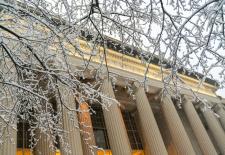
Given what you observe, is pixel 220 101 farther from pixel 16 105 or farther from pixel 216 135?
pixel 16 105

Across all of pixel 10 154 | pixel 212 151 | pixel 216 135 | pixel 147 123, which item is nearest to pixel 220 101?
pixel 216 135

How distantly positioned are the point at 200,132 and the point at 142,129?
20.0ft

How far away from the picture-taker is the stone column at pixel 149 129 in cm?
1953

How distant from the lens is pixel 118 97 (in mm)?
26797

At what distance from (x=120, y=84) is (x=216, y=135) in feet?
39.6

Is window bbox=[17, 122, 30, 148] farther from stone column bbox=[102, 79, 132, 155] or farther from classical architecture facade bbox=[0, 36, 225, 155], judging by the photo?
stone column bbox=[102, 79, 132, 155]

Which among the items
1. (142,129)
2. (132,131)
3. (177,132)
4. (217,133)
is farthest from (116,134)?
(217,133)

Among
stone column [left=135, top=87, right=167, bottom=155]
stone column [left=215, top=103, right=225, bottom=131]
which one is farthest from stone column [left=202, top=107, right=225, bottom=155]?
stone column [left=135, top=87, right=167, bottom=155]

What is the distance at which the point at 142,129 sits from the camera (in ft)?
74.9

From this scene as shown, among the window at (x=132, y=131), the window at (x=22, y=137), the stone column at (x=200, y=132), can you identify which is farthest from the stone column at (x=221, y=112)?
the window at (x=22, y=137)

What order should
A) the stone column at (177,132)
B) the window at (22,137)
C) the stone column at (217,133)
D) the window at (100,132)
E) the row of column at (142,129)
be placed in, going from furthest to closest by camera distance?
the stone column at (217,133), the window at (100,132), the stone column at (177,132), the window at (22,137), the row of column at (142,129)

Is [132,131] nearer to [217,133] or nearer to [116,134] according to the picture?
[217,133]

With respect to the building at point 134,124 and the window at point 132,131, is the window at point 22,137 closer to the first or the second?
the building at point 134,124

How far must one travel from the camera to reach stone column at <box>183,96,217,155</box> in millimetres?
24562
